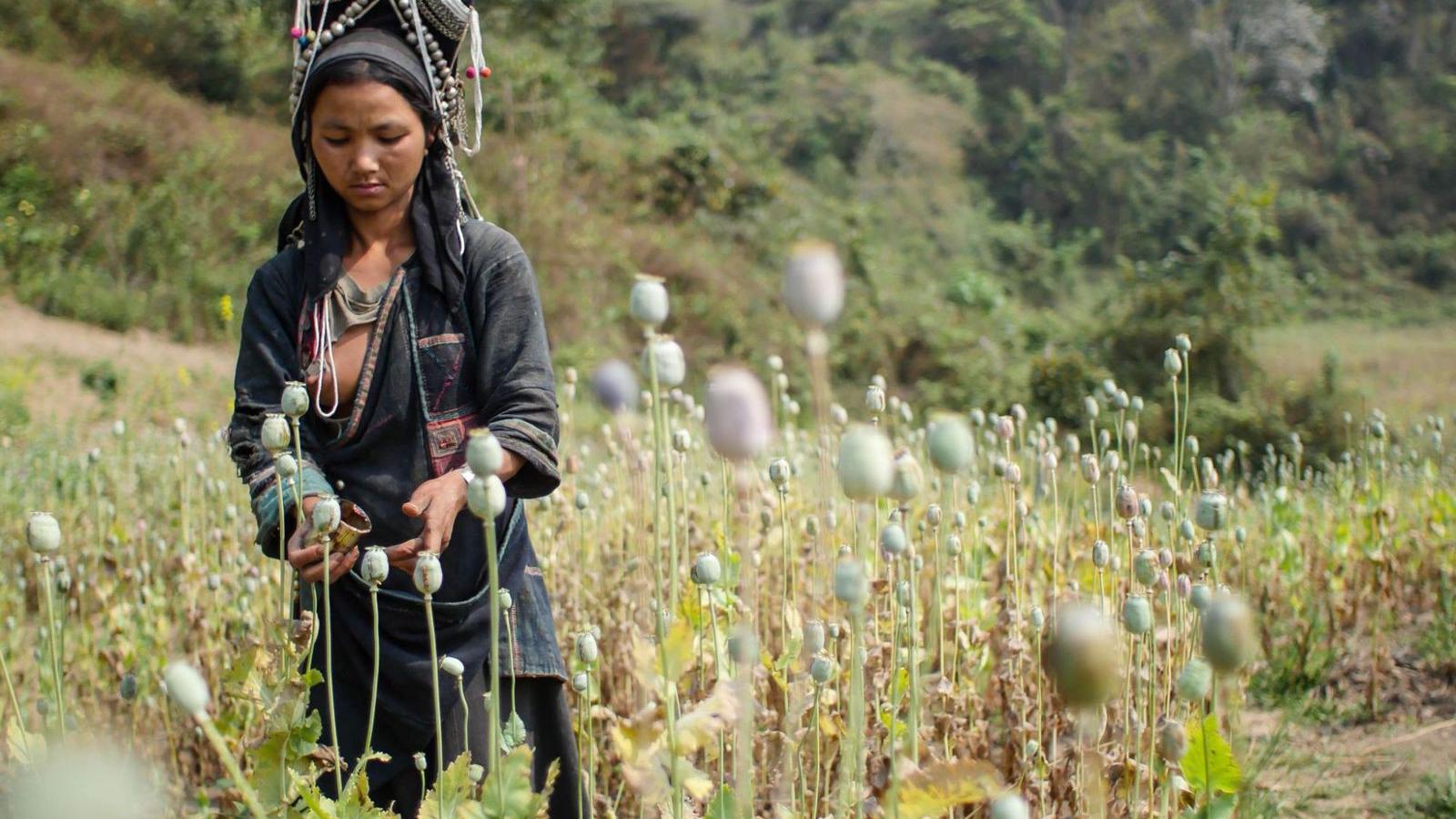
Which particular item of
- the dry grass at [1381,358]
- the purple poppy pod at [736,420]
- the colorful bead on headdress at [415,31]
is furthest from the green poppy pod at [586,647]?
the dry grass at [1381,358]

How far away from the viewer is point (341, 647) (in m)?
1.73

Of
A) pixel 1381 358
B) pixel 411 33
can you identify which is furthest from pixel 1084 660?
pixel 1381 358

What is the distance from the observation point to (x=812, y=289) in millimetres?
804

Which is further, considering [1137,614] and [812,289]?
[1137,614]

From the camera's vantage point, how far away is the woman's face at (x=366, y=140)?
1.60 meters

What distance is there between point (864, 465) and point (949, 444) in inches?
3.6

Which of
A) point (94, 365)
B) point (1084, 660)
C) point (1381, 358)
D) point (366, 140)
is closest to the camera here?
point (1084, 660)

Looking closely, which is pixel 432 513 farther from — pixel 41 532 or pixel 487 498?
pixel 487 498

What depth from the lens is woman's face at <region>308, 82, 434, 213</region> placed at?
63.0 inches

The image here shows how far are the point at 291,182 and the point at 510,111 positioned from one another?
230 cm

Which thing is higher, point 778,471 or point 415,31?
point 415,31

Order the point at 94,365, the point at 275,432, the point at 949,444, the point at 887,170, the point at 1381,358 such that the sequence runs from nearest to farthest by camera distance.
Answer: the point at 949,444 < the point at 275,432 < the point at 94,365 < the point at 1381,358 < the point at 887,170

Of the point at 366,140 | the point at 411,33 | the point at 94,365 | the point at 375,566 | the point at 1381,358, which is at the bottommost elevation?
the point at 1381,358

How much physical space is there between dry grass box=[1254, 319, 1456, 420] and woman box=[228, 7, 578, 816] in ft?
36.4
